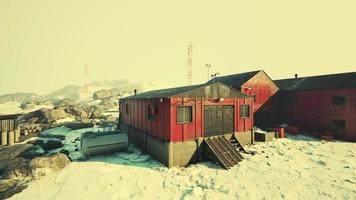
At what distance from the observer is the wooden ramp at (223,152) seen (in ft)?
47.8

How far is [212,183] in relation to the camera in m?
12.1

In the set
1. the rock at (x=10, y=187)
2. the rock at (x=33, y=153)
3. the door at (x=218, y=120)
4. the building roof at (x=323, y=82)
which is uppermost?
the building roof at (x=323, y=82)

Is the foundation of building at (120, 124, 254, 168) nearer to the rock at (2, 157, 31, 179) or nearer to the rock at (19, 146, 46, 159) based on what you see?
the rock at (2, 157, 31, 179)

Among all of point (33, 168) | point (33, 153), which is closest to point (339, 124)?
point (33, 168)

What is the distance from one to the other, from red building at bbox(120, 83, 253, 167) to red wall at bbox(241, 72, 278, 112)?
7.82 meters

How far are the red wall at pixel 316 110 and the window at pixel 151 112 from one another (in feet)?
65.3

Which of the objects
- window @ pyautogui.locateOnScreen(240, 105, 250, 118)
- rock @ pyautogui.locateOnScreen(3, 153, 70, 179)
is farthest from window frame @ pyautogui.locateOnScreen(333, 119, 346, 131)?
rock @ pyautogui.locateOnScreen(3, 153, 70, 179)

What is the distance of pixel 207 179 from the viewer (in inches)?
496

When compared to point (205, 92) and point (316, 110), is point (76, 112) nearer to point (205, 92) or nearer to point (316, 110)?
point (205, 92)

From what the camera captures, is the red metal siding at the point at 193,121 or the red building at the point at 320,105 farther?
the red building at the point at 320,105

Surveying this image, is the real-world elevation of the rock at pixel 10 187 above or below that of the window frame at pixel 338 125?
below

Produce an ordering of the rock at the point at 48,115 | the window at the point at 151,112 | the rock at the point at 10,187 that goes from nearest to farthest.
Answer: the rock at the point at 10,187
the window at the point at 151,112
the rock at the point at 48,115

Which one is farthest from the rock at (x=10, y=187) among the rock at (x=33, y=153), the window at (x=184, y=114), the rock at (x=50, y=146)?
the window at (x=184, y=114)

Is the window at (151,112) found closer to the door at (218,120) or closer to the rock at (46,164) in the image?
the door at (218,120)
